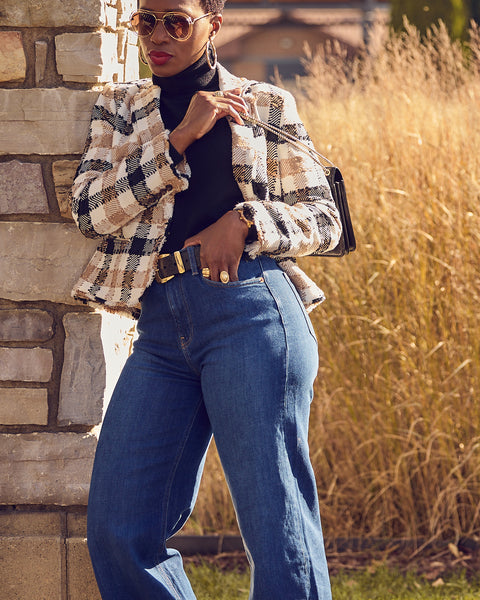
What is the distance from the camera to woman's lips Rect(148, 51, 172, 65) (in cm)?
206

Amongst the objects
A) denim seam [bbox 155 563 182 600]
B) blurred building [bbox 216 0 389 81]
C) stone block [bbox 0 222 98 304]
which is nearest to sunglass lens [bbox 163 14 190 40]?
stone block [bbox 0 222 98 304]

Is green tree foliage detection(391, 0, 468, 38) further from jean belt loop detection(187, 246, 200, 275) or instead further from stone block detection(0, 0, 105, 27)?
jean belt loop detection(187, 246, 200, 275)

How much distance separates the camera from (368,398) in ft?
12.4

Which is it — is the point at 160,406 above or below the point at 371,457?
above

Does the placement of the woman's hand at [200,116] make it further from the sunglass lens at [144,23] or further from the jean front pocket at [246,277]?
the jean front pocket at [246,277]

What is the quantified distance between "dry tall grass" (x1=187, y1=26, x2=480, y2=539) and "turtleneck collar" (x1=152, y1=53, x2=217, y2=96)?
1766 mm

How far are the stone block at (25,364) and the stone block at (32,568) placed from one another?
0.47 meters

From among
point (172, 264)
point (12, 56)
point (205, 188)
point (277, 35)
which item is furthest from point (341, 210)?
point (277, 35)

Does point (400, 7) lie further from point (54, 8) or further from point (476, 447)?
point (54, 8)

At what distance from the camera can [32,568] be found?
8.18ft

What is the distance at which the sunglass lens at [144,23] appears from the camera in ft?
6.69

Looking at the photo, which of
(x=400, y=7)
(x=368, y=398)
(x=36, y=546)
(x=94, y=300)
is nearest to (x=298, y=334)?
(x=94, y=300)

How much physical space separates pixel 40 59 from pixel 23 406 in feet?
3.26

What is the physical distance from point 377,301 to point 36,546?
1.93m
